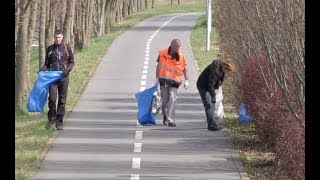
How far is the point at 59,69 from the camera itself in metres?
17.4

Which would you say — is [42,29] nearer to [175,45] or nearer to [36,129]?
[36,129]

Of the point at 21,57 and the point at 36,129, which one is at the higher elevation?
the point at 21,57

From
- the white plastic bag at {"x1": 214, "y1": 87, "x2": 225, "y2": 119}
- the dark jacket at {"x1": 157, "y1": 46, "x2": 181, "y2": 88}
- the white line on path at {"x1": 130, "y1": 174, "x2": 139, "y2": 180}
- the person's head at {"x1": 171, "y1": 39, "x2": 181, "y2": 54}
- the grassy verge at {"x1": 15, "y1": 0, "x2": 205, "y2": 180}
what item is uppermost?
the person's head at {"x1": 171, "y1": 39, "x2": 181, "y2": 54}

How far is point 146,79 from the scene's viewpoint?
28.7m

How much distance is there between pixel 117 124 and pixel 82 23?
2642 cm

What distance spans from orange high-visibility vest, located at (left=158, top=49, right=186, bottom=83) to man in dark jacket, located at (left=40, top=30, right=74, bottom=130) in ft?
5.94

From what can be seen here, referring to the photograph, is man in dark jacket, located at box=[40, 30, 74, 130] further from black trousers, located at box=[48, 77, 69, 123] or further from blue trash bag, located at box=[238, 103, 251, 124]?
blue trash bag, located at box=[238, 103, 251, 124]

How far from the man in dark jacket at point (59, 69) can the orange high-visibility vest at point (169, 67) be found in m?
1.81

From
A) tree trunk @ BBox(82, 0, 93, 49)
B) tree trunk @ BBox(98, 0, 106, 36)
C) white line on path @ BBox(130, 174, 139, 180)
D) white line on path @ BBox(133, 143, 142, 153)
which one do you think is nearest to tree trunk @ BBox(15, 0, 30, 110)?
white line on path @ BBox(133, 143, 142, 153)

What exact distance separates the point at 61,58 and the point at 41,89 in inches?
49.0

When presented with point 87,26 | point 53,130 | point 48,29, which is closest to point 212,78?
point 53,130

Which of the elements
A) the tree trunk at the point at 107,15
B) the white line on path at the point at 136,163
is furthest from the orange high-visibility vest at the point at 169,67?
the tree trunk at the point at 107,15

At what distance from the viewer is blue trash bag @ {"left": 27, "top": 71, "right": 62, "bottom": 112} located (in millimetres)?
17281

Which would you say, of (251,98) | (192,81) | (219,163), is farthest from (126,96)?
(219,163)
